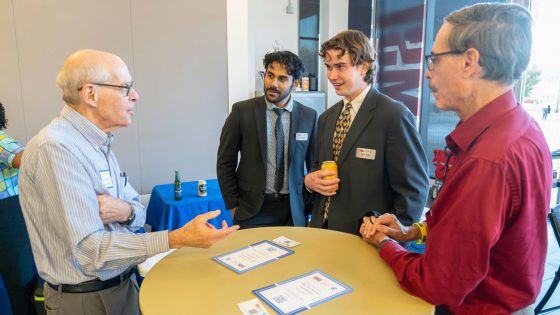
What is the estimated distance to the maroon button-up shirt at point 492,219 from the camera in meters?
0.89

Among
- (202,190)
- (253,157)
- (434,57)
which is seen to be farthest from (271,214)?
(434,57)

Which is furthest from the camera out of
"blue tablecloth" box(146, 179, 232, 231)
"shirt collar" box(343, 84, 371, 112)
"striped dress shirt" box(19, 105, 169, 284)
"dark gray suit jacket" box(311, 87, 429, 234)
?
"blue tablecloth" box(146, 179, 232, 231)

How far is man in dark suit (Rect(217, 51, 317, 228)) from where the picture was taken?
2400 millimetres

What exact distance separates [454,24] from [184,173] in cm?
378

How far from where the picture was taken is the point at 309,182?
1.84m

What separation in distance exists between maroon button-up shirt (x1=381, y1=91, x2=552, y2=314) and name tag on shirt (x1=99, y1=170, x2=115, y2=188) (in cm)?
112

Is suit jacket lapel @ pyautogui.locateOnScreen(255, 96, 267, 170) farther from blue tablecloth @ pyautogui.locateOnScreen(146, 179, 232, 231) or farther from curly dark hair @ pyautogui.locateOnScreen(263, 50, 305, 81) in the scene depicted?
blue tablecloth @ pyautogui.locateOnScreen(146, 179, 232, 231)

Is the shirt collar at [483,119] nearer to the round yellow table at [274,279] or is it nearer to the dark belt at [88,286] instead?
the round yellow table at [274,279]

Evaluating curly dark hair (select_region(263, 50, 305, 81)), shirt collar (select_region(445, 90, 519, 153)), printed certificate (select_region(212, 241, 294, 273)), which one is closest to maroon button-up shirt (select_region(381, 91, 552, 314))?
shirt collar (select_region(445, 90, 519, 153))

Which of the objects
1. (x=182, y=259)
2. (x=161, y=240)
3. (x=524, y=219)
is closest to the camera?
(x=524, y=219)

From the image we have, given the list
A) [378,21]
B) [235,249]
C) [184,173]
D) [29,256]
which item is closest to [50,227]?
[235,249]

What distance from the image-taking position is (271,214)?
7.90 ft

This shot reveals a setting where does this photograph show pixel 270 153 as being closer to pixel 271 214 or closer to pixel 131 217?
pixel 271 214

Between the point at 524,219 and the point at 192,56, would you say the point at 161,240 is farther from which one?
the point at 192,56
